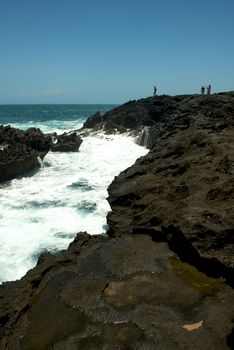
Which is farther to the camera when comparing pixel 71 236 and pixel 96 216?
pixel 96 216

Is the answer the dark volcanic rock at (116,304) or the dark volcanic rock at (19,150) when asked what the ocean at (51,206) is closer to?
the dark volcanic rock at (19,150)

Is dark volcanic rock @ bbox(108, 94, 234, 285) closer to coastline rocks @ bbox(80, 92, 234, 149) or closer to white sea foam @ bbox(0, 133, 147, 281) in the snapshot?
white sea foam @ bbox(0, 133, 147, 281)

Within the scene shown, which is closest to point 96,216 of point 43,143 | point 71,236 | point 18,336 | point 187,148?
point 71,236

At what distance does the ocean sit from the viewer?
11.9 meters

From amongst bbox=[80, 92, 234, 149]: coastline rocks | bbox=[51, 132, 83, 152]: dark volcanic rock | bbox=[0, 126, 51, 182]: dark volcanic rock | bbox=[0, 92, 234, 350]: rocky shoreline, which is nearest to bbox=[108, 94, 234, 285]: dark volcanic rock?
bbox=[0, 92, 234, 350]: rocky shoreline

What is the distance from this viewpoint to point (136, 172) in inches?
471

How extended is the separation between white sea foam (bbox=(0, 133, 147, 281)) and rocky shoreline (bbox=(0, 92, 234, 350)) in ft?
9.42

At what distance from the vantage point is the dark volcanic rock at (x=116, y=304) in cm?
536

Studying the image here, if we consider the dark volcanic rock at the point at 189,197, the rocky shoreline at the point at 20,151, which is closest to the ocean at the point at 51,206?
the rocky shoreline at the point at 20,151

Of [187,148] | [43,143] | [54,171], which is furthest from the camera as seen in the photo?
[43,143]

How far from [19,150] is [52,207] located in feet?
25.9

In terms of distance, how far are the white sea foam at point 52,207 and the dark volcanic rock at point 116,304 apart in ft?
12.3

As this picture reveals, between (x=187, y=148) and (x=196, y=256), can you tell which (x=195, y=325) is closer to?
(x=196, y=256)

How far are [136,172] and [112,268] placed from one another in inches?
206
